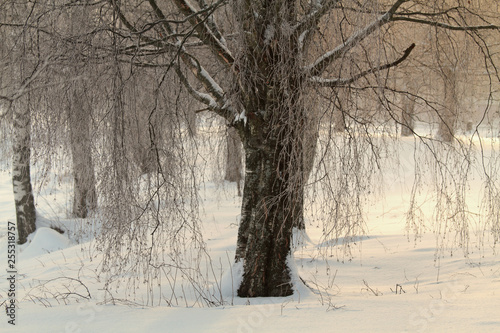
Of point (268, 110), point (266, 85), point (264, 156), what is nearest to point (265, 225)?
point (264, 156)

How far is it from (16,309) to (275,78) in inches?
117

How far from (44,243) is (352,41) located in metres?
7.70

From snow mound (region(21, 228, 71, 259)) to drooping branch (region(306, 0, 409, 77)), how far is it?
6664mm

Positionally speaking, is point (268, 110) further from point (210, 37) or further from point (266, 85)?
point (210, 37)

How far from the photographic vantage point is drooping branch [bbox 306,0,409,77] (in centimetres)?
379

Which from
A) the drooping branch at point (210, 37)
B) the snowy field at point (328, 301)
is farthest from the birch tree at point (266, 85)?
the snowy field at point (328, 301)

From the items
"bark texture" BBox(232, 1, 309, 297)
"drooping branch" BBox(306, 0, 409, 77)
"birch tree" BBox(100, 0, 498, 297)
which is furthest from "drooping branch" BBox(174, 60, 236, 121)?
"drooping branch" BBox(306, 0, 409, 77)

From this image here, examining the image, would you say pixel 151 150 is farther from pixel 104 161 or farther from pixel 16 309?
pixel 16 309

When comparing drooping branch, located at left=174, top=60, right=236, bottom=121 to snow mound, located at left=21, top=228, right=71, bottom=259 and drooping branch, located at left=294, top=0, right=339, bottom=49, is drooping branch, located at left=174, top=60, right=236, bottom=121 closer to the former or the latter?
drooping branch, located at left=294, top=0, right=339, bottom=49

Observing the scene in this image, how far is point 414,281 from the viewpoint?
550cm

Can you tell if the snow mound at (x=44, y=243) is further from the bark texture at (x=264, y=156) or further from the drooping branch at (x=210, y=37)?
the drooping branch at (x=210, y=37)

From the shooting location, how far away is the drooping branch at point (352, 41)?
379cm

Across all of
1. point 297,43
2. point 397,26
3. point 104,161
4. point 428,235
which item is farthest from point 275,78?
point 428,235

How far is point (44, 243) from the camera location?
930 cm
